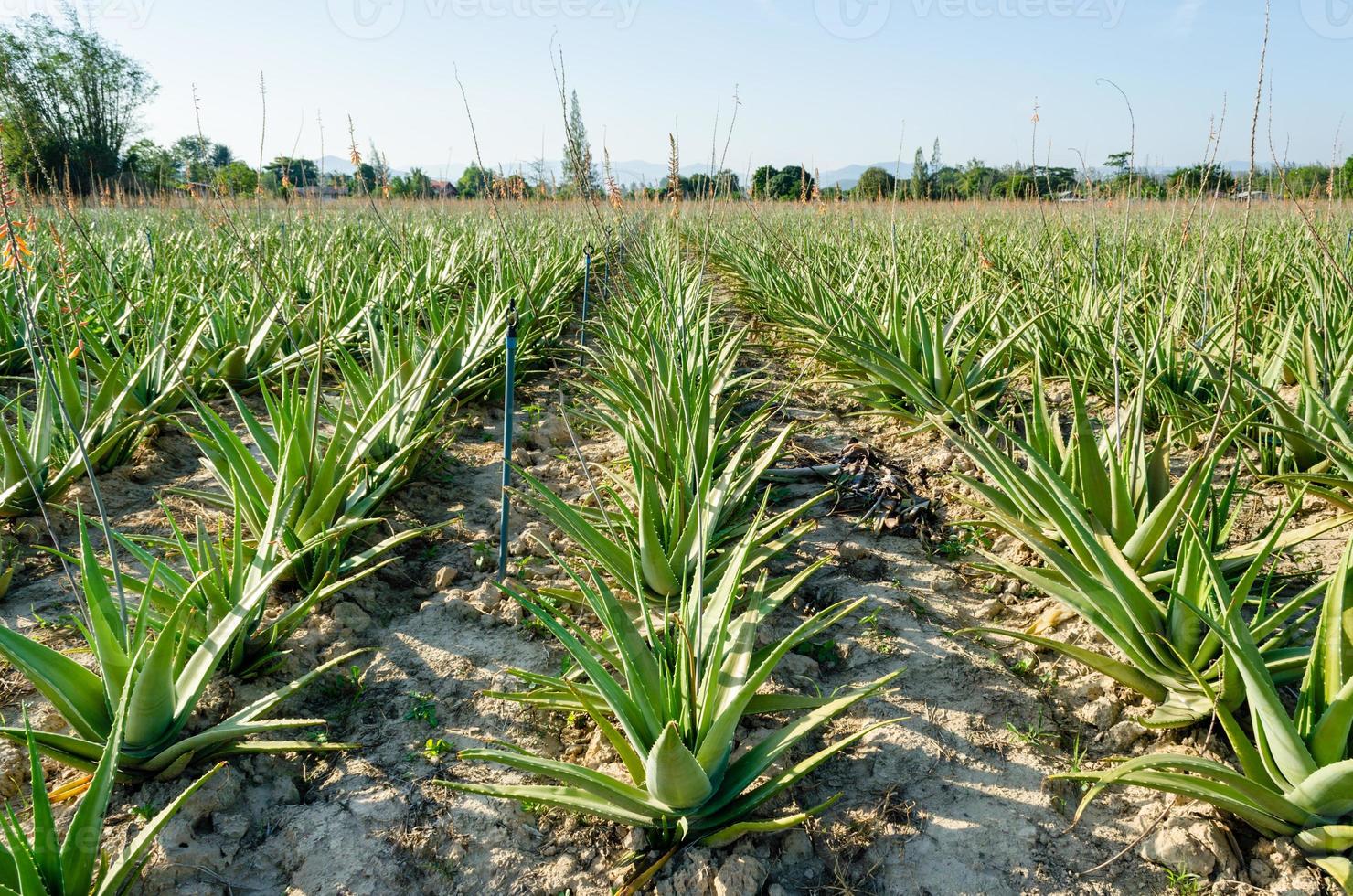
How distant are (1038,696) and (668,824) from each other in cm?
100

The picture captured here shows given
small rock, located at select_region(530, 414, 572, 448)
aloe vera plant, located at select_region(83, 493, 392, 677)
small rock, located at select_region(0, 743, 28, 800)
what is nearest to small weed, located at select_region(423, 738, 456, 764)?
aloe vera plant, located at select_region(83, 493, 392, 677)

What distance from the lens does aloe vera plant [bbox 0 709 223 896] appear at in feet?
3.81

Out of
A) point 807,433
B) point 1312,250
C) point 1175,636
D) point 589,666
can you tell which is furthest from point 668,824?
point 1312,250

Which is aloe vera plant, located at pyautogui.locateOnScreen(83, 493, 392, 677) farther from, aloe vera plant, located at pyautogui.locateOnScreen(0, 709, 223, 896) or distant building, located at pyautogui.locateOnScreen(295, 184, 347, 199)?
distant building, located at pyautogui.locateOnScreen(295, 184, 347, 199)

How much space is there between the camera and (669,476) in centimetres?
268

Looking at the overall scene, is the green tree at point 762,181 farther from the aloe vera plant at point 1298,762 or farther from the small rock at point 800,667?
the aloe vera plant at point 1298,762

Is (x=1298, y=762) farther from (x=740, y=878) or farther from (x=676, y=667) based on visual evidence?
(x=676, y=667)

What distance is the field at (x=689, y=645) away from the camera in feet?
4.75

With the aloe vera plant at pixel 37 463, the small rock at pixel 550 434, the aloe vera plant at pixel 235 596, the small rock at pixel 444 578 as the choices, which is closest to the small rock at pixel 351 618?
the aloe vera plant at pixel 235 596

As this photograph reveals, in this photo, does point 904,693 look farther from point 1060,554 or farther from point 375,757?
point 375,757

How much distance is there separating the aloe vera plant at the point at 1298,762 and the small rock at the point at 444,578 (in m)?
1.78

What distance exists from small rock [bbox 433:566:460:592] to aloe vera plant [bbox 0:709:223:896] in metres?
1.14

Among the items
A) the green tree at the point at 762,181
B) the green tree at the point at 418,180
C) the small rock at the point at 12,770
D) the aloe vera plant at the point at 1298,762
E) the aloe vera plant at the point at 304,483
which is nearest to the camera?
the aloe vera plant at the point at 1298,762

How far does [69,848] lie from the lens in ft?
4.08
